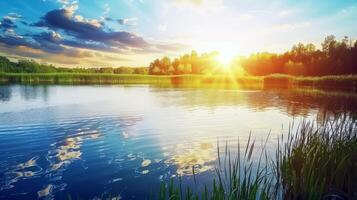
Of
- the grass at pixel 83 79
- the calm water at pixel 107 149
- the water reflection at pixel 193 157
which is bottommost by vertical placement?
the water reflection at pixel 193 157

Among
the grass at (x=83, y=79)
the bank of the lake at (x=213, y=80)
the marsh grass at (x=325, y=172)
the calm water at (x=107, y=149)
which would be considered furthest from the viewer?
the grass at (x=83, y=79)

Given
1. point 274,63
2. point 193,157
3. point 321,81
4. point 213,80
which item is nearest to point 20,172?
point 193,157

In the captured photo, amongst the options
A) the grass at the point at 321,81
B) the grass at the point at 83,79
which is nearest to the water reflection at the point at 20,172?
the grass at the point at 321,81

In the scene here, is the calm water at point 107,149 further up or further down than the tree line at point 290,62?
further down

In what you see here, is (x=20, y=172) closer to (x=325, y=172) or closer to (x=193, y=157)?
(x=193, y=157)

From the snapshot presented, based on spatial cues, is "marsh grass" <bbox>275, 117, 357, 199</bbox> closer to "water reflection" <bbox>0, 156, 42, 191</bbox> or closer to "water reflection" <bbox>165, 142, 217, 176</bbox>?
"water reflection" <bbox>165, 142, 217, 176</bbox>

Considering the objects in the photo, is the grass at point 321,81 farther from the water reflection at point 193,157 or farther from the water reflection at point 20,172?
the water reflection at point 20,172

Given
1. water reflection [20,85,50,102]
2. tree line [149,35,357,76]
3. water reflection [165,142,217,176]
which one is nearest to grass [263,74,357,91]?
tree line [149,35,357,76]

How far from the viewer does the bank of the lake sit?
6137 centimetres

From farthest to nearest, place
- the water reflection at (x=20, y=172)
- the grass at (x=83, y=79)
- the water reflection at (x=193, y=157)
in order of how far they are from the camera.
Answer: the grass at (x=83, y=79)
the water reflection at (x=193, y=157)
the water reflection at (x=20, y=172)

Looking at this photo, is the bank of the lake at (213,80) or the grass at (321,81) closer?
the grass at (321,81)

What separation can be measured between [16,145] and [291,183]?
1165 centimetres

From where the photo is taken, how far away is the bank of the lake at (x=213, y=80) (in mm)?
61372

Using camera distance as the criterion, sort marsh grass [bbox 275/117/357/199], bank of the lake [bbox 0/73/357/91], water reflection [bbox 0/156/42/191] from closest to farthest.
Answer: marsh grass [bbox 275/117/357/199]
water reflection [bbox 0/156/42/191]
bank of the lake [bbox 0/73/357/91]
